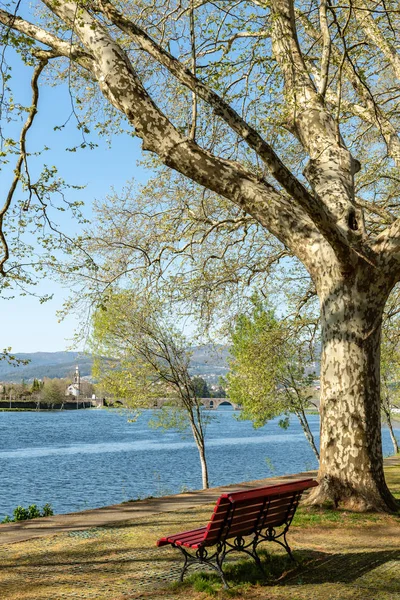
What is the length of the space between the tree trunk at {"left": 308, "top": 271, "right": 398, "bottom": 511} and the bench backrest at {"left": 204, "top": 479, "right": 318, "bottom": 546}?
282cm

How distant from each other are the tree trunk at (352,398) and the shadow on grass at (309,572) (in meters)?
2.37

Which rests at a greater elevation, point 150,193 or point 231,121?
point 150,193

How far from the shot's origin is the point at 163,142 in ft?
29.5

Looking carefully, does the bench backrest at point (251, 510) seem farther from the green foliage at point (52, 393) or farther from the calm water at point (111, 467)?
the green foliage at point (52, 393)

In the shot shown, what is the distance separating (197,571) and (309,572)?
3.79 ft

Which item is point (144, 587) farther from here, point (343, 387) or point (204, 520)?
point (343, 387)

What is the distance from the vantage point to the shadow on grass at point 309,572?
19.4ft

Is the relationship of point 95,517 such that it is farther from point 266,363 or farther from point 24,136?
point 266,363

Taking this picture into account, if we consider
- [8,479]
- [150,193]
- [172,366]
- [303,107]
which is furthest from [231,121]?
[8,479]

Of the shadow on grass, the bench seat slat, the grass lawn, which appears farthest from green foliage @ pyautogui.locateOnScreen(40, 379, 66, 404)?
the bench seat slat

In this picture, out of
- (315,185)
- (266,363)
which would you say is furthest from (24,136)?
(266,363)

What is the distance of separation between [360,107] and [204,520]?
9.22 meters

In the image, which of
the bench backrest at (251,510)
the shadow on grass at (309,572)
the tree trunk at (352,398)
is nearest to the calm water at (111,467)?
the tree trunk at (352,398)

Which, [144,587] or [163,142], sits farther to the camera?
[163,142]
